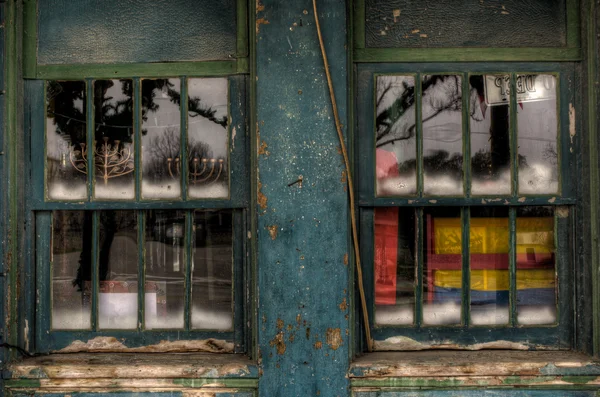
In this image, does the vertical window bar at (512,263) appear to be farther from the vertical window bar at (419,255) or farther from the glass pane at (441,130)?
the vertical window bar at (419,255)

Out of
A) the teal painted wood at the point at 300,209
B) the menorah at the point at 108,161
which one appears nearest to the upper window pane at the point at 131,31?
the teal painted wood at the point at 300,209

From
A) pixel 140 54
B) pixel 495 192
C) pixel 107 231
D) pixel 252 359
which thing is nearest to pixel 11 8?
pixel 140 54

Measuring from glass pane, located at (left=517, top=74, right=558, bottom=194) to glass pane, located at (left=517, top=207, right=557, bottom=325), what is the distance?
14 cm

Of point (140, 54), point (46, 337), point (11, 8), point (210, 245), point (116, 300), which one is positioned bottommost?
point (46, 337)

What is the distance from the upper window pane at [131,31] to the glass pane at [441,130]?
1.08 meters

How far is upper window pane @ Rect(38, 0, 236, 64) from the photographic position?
2.87 meters

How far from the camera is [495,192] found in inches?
112

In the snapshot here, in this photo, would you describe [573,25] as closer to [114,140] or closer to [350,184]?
[350,184]

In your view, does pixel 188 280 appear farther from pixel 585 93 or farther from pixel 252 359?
pixel 585 93

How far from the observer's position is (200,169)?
2854 mm

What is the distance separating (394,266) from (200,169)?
3.59ft

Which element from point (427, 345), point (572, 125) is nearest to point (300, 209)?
point (427, 345)

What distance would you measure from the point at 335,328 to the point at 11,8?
2.24 m

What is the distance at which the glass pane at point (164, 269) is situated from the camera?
9.36 feet
